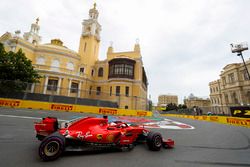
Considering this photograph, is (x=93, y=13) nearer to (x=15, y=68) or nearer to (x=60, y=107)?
(x=15, y=68)

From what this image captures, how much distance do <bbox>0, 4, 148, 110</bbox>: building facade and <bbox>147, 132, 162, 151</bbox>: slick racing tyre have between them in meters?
19.4

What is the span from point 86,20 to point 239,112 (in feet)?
143

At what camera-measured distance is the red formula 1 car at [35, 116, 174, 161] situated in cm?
298

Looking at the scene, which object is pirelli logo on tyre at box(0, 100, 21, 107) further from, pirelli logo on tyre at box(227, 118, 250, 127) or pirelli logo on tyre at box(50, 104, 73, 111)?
pirelli logo on tyre at box(227, 118, 250, 127)

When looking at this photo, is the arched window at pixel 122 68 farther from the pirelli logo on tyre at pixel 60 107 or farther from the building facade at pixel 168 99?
the building facade at pixel 168 99

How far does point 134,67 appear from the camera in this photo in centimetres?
3247

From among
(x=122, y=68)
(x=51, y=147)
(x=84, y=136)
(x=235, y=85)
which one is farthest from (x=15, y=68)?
(x=235, y=85)

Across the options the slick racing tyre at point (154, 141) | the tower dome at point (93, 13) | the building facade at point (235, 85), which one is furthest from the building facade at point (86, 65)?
the building facade at point (235, 85)

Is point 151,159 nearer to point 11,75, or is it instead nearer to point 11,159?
point 11,159

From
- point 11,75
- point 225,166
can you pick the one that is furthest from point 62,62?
point 225,166

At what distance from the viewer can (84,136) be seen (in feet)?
11.1

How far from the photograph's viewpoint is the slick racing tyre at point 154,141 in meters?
4.01

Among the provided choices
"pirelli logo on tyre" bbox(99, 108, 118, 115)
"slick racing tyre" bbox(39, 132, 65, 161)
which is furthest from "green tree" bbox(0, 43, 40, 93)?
"slick racing tyre" bbox(39, 132, 65, 161)

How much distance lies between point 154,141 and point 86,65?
3342 cm
